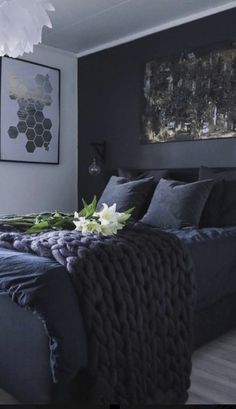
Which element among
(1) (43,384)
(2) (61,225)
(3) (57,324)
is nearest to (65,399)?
(1) (43,384)

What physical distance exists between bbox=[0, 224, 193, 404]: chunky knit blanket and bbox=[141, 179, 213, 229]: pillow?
2.74 feet

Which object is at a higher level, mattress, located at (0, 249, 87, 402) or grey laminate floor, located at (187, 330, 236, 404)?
mattress, located at (0, 249, 87, 402)

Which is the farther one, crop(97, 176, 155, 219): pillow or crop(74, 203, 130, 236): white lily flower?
crop(97, 176, 155, 219): pillow

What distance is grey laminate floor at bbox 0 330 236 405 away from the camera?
1722 mm

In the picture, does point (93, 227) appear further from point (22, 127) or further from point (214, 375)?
point (22, 127)

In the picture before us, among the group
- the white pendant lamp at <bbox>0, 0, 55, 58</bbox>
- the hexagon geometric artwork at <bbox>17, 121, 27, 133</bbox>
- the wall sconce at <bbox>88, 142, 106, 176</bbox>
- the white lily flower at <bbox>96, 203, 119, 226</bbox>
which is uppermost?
the white pendant lamp at <bbox>0, 0, 55, 58</bbox>

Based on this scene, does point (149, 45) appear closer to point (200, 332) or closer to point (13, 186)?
point (13, 186)

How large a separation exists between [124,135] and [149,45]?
921 mm

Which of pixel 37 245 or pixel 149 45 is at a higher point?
pixel 149 45

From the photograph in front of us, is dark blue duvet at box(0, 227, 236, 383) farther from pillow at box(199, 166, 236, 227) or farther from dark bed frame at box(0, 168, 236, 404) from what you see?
pillow at box(199, 166, 236, 227)

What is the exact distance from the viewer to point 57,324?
140 cm

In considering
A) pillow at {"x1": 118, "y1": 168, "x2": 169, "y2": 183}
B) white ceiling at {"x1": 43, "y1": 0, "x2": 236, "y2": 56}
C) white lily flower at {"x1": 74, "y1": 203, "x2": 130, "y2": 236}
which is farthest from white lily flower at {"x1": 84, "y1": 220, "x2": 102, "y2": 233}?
white ceiling at {"x1": 43, "y1": 0, "x2": 236, "y2": 56}

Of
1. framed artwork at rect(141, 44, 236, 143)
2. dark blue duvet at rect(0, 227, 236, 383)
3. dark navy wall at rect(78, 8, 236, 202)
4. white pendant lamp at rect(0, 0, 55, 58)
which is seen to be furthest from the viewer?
dark navy wall at rect(78, 8, 236, 202)

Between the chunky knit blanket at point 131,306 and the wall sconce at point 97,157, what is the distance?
2.36m
